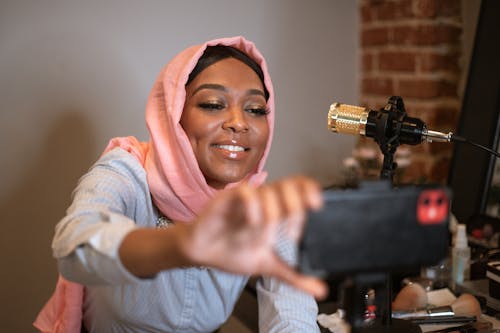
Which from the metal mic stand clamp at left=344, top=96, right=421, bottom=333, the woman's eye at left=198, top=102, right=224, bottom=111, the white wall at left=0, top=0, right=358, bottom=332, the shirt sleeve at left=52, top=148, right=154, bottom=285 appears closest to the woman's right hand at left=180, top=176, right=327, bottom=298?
the shirt sleeve at left=52, top=148, right=154, bottom=285

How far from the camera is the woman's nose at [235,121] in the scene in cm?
106

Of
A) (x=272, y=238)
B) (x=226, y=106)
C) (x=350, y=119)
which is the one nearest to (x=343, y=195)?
(x=272, y=238)

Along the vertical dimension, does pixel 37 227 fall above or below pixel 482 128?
below

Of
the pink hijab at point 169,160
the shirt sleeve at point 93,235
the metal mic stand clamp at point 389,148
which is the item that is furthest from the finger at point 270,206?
the pink hijab at point 169,160

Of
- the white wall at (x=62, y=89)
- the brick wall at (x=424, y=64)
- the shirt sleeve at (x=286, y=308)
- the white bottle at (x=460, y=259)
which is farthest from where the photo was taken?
the brick wall at (x=424, y=64)

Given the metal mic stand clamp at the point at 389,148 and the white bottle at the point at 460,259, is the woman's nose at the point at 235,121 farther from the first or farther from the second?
the white bottle at the point at 460,259

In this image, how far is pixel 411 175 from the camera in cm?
179

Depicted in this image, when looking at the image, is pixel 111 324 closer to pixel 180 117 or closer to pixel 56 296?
pixel 56 296

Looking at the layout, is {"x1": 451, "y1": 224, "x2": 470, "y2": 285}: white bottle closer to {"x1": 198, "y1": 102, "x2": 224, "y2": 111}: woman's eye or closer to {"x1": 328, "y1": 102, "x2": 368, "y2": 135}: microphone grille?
{"x1": 328, "y1": 102, "x2": 368, "y2": 135}: microphone grille

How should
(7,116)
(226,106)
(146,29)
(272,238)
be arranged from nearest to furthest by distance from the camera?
(272,238) → (226,106) → (7,116) → (146,29)

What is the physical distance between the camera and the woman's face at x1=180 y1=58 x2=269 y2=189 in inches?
42.2

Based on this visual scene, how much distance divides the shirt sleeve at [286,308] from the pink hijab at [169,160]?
0.70ft

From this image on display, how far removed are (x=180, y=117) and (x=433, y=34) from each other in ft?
3.15

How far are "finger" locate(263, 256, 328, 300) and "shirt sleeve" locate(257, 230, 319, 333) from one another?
55 centimetres
